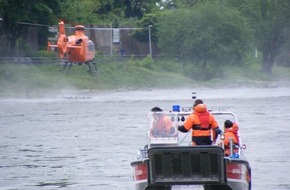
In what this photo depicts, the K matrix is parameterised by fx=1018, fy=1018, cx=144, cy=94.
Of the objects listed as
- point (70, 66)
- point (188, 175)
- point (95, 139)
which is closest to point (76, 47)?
point (70, 66)

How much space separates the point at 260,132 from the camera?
3553cm

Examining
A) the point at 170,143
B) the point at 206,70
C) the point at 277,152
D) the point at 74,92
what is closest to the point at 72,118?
the point at 277,152

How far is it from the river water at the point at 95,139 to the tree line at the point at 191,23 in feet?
41.5

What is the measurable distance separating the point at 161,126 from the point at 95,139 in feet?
52.1

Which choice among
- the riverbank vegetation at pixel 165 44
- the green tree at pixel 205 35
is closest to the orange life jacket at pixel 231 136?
the riverbank vegetation at pixel 165 44

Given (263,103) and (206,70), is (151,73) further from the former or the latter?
(263,103)

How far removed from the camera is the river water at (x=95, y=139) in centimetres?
2400

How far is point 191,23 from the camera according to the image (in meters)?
83.3

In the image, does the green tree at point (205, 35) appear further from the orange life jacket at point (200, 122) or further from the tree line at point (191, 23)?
the orange life jacket at point (200, 122)

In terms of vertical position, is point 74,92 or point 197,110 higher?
point 197,110

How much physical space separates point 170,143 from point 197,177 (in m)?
1.49

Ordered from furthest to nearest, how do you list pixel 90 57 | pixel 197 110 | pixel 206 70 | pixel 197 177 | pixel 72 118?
pixel 206 70
pixel 90 57
pixel 72 118
pixel 197 110
pixel 197 177

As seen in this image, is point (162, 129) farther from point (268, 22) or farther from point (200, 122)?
point (268, 22)

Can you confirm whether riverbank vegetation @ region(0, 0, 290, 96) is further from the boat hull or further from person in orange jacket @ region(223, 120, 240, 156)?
the boat hull
